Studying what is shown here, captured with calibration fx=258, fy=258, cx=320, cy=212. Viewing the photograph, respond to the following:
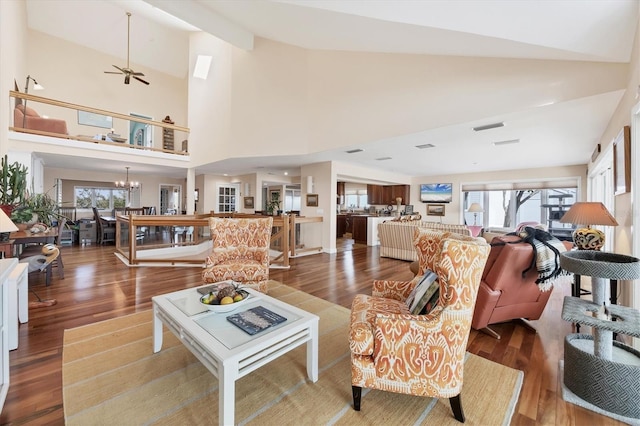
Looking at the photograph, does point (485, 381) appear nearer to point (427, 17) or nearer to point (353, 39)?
point (427, 17)

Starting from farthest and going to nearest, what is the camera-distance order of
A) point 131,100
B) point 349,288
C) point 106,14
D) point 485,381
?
1. point 131,100
2. point 106,14
3. point 349,288
4. point 485,381

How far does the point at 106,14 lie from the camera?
768 centimetres

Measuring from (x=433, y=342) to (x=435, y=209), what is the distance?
28.5ft

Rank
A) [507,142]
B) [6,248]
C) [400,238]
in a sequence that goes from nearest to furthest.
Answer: [6,248] → [507,142] → [400,238]

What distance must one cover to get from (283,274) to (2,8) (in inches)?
245

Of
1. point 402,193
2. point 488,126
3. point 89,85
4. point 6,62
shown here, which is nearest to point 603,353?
point 488,126

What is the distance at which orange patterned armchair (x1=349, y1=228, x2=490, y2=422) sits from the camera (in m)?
1.41

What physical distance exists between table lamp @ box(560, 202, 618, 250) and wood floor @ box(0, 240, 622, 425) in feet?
2.91

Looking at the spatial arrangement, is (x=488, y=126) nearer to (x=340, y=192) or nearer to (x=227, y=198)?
(x=340, y=192)

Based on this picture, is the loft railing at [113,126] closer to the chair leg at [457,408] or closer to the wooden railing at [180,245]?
the wooden railing at [180,245]

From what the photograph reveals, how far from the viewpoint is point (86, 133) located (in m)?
8.67

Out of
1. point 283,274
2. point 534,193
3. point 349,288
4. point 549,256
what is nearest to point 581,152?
point 534,193

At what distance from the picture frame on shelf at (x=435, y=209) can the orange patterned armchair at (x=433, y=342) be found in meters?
8.41

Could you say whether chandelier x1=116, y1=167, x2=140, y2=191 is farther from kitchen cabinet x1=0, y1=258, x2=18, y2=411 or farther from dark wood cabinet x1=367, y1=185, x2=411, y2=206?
kitchen cabinet x1=0, y1=258, x2=18, y2=411
